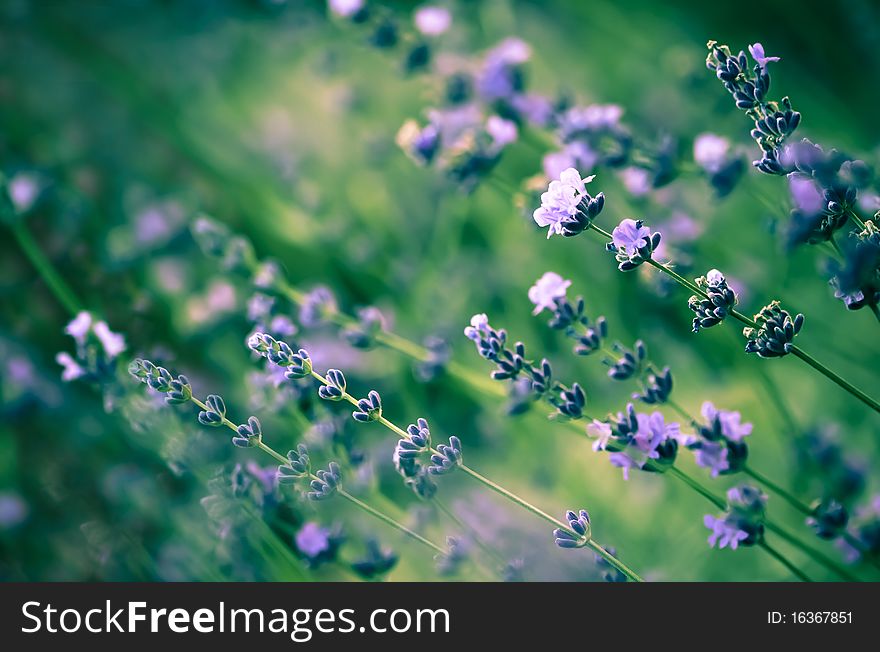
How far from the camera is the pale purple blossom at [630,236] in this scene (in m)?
0.87

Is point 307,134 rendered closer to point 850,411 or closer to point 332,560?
point 332,560

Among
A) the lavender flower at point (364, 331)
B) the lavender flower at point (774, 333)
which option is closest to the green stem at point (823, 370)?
the lavender flower at point (774, 333)

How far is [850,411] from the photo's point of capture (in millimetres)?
1599

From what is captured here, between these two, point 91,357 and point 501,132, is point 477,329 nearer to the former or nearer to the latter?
point 501,132

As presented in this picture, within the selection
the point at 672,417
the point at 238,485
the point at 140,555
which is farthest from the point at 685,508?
the point at 140,555

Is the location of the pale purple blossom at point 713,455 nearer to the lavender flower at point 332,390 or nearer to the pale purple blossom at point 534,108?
the lavender flower at point 332,390

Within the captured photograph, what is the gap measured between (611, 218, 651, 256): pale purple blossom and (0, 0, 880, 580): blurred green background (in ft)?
1.49

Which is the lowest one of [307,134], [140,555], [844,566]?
[140,555]

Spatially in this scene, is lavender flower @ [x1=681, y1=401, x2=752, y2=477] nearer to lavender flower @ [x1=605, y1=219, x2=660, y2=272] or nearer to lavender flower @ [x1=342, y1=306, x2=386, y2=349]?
lavender flower @ [x1=605, y1=219, x2=660, y2=272]

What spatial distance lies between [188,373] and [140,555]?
536mm

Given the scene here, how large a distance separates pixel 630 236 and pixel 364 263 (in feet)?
3.51

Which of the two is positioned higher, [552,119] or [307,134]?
[307,134]

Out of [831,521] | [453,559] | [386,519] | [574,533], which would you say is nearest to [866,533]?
[831,521]

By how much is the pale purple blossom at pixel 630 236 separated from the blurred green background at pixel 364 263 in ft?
1.49
